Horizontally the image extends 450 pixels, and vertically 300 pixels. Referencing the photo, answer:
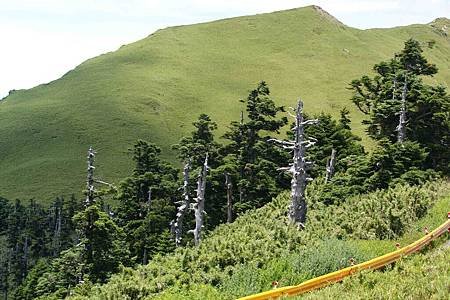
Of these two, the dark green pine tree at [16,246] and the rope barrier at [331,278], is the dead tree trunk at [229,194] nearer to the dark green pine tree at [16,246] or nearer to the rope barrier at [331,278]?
the rope barrier at [331,278]

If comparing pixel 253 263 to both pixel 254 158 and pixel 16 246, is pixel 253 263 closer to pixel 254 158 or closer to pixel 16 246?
pixel 254 158

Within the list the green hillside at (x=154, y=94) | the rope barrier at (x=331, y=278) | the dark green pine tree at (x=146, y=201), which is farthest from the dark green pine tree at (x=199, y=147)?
the green hillside at (x=154, y=94)

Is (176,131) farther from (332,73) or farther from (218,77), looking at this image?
(332,73)

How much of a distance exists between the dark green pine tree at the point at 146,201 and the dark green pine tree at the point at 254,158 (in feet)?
25.3

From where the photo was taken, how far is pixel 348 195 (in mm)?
34906

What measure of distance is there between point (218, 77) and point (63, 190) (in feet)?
232

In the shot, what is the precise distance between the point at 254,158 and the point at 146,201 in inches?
525

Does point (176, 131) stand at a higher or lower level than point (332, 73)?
lower

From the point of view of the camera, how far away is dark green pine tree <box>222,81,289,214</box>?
50.5 m

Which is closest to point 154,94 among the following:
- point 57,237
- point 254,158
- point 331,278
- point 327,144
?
point 57,237

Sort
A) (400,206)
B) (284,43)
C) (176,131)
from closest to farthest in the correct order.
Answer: (400,206)
(176,131)
(284,43)

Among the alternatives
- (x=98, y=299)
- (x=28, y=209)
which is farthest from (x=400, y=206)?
(x=28, y=209)

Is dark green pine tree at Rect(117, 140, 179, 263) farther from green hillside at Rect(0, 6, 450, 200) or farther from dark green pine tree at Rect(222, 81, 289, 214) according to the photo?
green hillside at Rect(0, 6, 450, 200)

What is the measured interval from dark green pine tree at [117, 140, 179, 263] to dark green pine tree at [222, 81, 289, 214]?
772 centimetres
